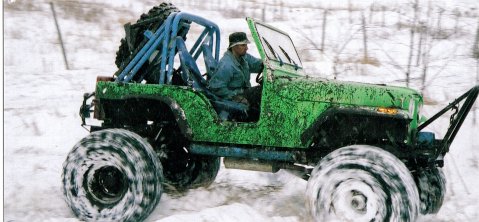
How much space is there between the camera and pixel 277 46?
471cm

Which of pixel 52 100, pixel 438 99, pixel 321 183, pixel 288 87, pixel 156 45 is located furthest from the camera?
pixel 52 100

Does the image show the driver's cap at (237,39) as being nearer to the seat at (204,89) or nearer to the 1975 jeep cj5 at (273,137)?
the 1975 jeep cj5 at (273,137)

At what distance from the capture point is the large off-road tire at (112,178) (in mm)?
3916

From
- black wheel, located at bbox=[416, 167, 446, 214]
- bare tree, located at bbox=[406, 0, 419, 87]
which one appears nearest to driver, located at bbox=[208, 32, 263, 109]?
black wheel, located at bbox=[416, 167, 446, 214]

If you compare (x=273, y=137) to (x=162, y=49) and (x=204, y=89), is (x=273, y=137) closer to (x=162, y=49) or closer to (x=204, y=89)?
(x=204, y=89)

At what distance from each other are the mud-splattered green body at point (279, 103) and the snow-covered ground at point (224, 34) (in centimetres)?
72

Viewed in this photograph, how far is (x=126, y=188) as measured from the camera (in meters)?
4.00

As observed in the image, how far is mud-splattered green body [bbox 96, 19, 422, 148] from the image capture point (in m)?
3.81

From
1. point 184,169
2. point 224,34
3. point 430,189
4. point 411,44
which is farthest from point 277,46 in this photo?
point 411,44

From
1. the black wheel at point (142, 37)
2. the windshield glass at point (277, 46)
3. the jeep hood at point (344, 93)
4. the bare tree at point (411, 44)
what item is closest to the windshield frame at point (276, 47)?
the windshield glass at point (277, 46)

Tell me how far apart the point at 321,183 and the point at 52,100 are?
6.24m

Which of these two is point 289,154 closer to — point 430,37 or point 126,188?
point 126,188

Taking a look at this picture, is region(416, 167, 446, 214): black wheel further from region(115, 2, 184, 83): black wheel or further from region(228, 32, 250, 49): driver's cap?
region(115, 2, 184, 83): black wheel

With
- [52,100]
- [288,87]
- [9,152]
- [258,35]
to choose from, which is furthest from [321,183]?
[52,100]
